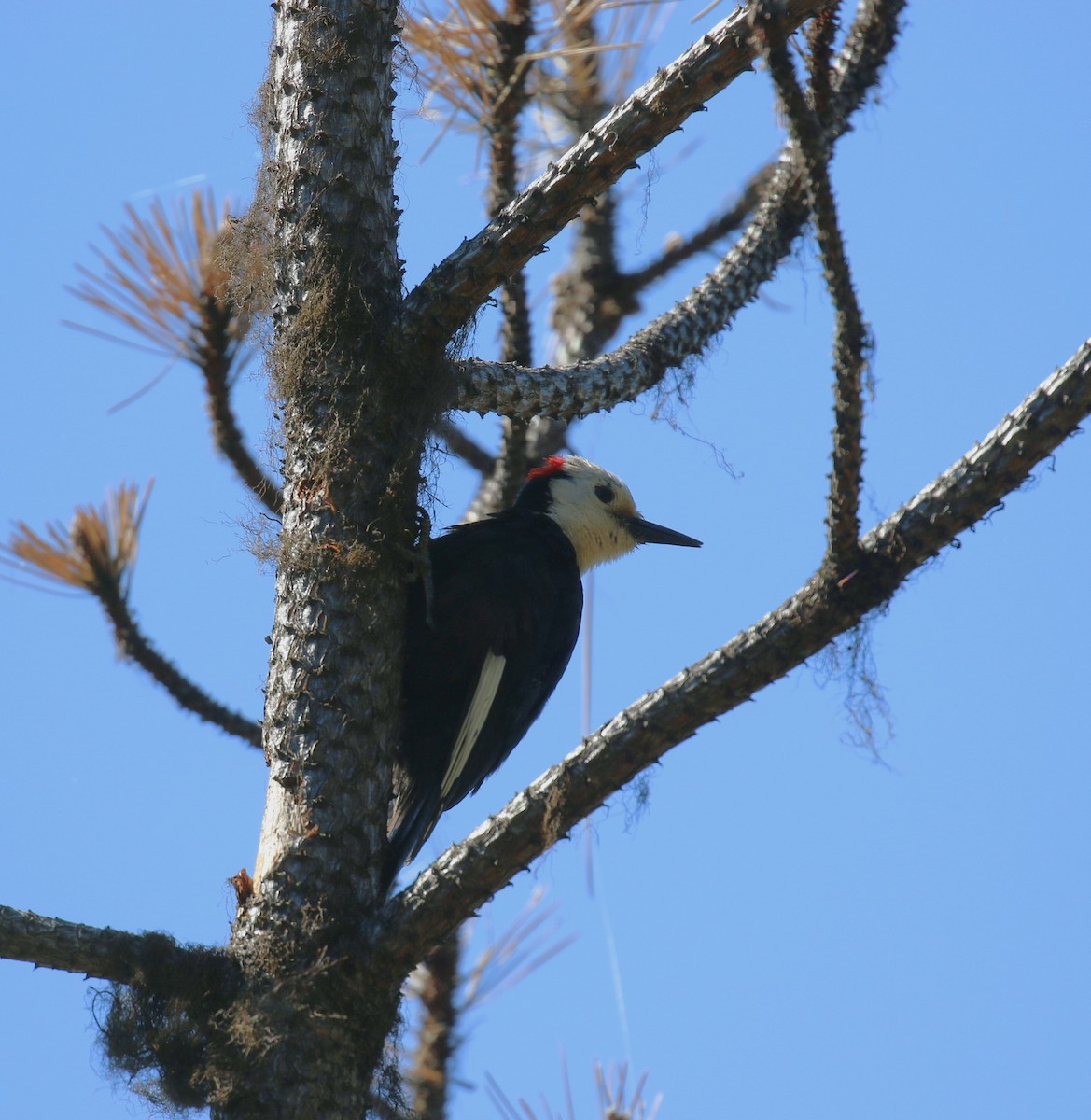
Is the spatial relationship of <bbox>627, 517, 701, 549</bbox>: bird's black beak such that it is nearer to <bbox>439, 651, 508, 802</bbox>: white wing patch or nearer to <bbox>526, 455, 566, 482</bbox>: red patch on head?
<bbox>526, 455, 566, 482</bbox>: red patch on head

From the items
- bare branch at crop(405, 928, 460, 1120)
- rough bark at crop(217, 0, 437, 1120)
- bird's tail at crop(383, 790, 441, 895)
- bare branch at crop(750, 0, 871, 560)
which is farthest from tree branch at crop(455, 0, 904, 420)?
bare branch at crop(405, 928, 460, 1120)

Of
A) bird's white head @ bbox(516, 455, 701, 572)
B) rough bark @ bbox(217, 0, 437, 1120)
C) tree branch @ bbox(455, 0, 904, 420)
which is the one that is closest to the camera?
rough bark @ bbox(217, 0, 437, 1120)

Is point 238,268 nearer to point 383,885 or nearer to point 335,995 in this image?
point 383,885

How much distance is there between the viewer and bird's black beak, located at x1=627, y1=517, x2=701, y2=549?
160 inches

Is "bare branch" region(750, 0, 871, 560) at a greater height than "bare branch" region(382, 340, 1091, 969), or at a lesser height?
greater

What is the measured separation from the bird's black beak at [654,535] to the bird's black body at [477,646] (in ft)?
1.77

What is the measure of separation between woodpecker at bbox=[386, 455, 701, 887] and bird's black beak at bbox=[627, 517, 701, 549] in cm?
45

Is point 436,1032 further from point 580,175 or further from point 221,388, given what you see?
point 580,175

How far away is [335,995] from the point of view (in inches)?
90.0

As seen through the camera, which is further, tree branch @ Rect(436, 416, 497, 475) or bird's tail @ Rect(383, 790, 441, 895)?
tree branch @ Rect(436, 416, 497, 475)

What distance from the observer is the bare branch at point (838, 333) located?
2.30m

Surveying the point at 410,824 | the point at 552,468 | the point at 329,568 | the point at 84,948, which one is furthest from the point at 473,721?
the point at 84,948

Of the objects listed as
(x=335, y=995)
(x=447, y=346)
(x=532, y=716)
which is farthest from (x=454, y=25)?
(x=335, y=995)

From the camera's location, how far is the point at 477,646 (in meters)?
3.16
